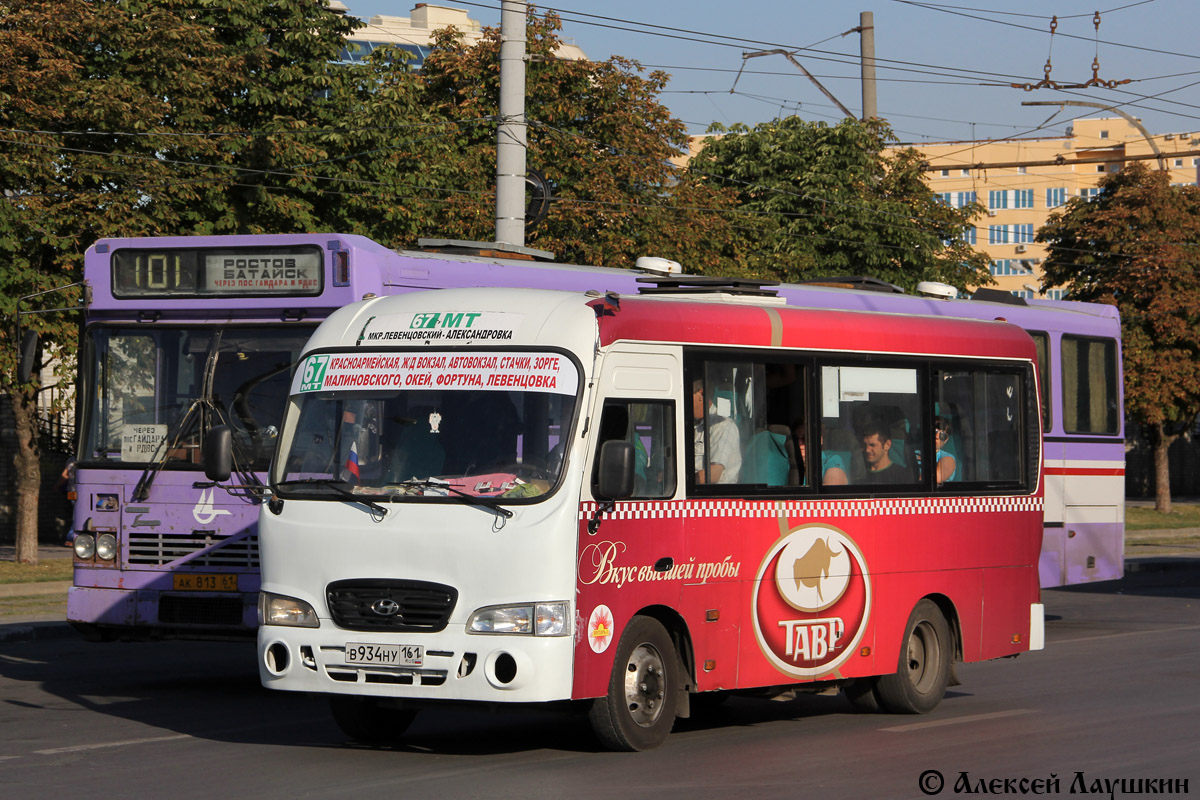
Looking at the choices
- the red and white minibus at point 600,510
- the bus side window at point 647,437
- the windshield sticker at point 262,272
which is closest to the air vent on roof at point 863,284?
the red and white minibus at point 600,510

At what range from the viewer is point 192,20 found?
82.8 ft

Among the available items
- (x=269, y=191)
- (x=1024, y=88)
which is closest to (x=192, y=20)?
(x=269, y=191)

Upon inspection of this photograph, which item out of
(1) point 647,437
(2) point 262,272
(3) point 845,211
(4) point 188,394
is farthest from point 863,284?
(3) point 845,211

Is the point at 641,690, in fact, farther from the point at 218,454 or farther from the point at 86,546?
the point at 86,546

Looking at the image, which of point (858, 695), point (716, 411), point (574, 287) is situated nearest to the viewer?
point (716, 411)

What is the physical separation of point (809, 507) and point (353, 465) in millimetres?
3022

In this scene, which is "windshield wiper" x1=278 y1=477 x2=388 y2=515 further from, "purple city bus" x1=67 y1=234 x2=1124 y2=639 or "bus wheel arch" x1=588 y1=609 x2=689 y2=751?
"purple city bus" x1=67 y1=234 x2=1124 y2=639

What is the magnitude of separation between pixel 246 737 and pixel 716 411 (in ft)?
11.4

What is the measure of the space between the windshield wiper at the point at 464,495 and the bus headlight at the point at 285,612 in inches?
34.2

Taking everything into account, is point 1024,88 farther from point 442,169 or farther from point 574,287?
point 574,287

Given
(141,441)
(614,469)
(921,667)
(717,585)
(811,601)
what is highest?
(141,441)

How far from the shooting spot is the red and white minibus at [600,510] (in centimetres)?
938

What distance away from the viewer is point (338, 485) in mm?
9867

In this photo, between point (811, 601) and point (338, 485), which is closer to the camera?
point (338, 485)
